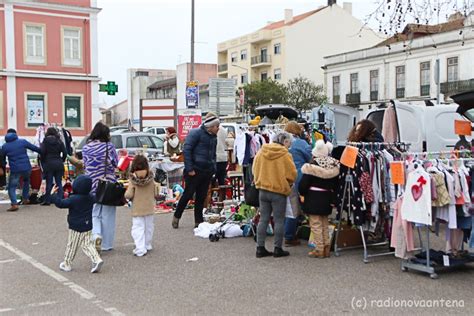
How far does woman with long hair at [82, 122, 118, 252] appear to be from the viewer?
835 centimetres

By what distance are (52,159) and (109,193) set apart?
18.1 feet

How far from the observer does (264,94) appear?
55.5 m

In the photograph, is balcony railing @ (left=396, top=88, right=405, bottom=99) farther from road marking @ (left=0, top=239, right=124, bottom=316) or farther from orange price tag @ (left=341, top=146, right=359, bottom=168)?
road marking @ (left=0, top=239, right=124, bottom=316)

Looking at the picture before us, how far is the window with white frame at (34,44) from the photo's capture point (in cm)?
3362

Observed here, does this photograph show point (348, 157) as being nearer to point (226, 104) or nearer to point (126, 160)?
point (126, 160)

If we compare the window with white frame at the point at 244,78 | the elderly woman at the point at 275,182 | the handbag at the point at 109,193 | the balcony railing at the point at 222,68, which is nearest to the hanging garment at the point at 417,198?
the elderly woman at the point at 275,182

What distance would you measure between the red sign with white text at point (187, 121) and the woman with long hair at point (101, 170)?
979cm

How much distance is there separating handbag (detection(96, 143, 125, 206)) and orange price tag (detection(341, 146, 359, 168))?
321 centimetres

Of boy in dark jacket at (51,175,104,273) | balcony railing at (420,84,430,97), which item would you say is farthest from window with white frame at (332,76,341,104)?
boy in dark jacket at (51,175,104,273)

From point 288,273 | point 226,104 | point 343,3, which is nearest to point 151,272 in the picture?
point 288,273

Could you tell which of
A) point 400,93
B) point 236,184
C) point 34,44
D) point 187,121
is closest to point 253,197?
point 236,184

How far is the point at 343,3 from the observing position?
6944 centimetres

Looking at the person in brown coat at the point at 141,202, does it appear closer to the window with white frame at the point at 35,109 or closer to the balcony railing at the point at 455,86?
the window with white frame at the point at 35,109

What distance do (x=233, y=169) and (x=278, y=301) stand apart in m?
7.43
